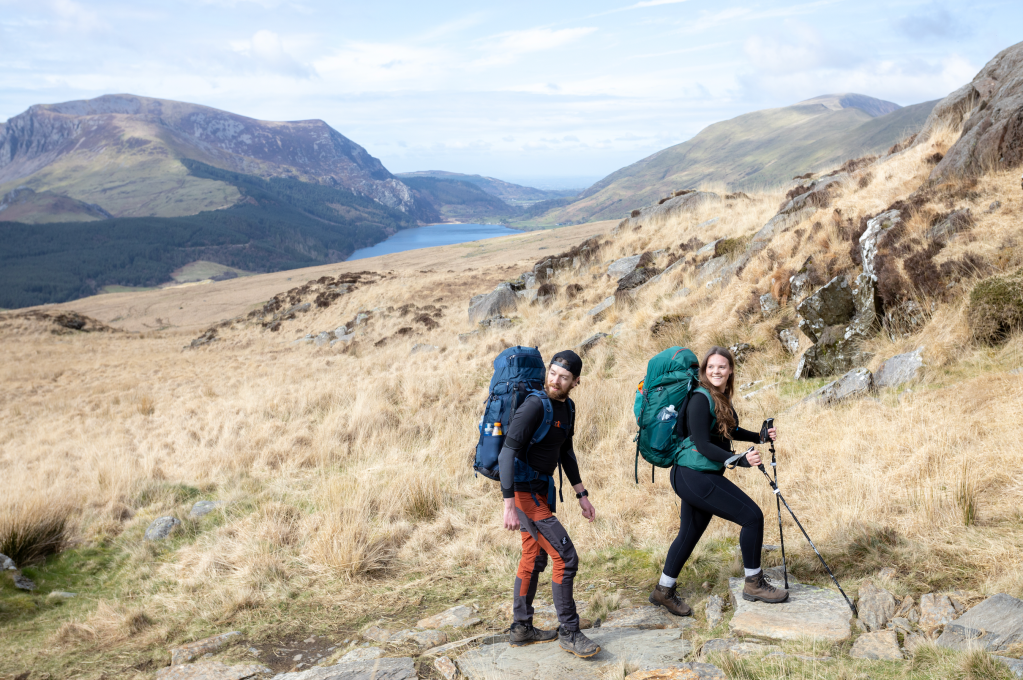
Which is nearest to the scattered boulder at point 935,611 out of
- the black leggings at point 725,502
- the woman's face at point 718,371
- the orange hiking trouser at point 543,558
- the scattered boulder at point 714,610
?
the black leggings at point 725,502

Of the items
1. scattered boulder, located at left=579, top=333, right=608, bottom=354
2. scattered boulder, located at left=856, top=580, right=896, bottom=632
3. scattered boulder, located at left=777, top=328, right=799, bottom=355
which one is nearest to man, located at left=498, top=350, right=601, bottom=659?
scattered boulder, located at left=856, top=580, right=896, bottom=632

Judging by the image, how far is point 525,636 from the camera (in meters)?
3.64

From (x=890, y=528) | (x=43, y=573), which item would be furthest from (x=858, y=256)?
(x=43, y=573)

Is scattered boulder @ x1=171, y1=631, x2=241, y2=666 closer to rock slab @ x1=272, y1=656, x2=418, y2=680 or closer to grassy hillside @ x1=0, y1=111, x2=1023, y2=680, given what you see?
grassy hillside @ x1=0, y1=111, x2=1023, y2=680

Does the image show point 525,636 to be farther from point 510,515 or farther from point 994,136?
point 994,136

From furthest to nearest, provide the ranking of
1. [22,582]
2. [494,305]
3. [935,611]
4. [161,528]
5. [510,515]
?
[494,305], [161,528], [22,582], [510,515], [935,611]

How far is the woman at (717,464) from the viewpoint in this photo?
3441 millimetres

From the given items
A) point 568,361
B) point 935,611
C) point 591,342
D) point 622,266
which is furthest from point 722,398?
point 622,266

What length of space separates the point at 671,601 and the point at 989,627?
1681 mm

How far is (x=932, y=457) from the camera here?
464 centimetres

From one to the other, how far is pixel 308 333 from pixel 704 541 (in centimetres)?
2472

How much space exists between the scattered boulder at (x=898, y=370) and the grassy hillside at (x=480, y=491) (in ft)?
0.49

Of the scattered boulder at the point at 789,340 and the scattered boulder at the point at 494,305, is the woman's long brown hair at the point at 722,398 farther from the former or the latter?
the scattered boulder at the point at 494,305

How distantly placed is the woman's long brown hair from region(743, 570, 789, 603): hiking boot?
0.87 metres
